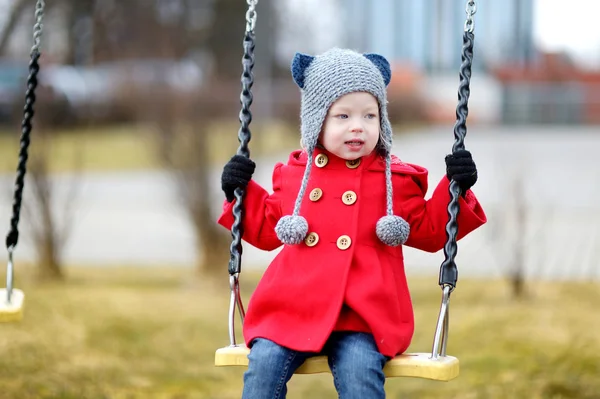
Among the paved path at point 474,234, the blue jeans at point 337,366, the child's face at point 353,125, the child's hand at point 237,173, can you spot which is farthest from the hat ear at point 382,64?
the paved path at point 474,234

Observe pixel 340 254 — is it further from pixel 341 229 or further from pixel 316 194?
pixel 316 194

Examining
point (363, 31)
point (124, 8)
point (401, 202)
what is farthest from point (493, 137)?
point (401, 202)

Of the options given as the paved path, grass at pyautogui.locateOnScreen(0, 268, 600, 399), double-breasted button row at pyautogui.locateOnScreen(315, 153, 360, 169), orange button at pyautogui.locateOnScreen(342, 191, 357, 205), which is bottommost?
grass at pyautogui.locateOnScreen(0, 268, 600, 399)

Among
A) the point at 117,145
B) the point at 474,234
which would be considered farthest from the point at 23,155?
the point at 117,145

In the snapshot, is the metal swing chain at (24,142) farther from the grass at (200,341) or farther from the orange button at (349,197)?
the orange button at (349,197)

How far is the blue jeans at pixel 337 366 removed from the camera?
3.04 metres

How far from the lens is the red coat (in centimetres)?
312

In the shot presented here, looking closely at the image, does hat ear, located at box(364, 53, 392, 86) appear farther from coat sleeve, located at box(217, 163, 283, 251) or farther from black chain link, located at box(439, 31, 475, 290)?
coat sleeve, located at box(217, 163, 283, 251)

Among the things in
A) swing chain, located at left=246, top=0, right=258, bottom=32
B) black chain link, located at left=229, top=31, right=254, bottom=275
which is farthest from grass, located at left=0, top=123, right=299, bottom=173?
black chain link, located at left=229, top=31, right=254, bottom=275

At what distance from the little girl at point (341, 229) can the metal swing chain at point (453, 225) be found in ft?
0.22

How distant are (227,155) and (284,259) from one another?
5770 millimetres

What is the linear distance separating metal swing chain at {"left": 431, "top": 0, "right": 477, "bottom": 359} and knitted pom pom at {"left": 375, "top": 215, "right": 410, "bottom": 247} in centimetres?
14

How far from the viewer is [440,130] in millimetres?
29734

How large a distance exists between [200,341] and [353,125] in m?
3.93
